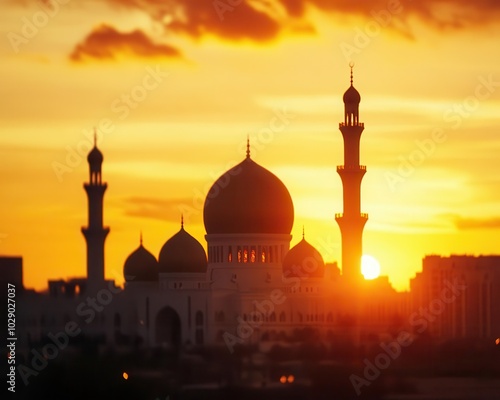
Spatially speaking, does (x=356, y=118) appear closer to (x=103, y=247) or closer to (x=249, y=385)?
(x=103, y=247)

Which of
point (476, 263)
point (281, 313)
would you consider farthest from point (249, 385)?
point (476, 263)

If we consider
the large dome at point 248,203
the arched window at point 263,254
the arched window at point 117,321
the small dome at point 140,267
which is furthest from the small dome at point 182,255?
the arched window at point 117,321

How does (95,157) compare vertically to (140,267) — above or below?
above

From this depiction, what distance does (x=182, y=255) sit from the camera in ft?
269

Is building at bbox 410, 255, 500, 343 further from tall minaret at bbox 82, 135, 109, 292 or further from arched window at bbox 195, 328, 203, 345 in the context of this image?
tall minaret at bbox 82, 135, 109, 292

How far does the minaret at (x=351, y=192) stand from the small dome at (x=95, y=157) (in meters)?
8.71

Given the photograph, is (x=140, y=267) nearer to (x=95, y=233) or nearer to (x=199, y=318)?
(x=199, y=318)

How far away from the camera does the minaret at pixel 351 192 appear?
78.3 m

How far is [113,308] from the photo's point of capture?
78.6 meters

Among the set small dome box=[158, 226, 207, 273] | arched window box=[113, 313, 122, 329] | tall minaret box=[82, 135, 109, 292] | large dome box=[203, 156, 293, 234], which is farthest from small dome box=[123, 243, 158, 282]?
tall minaret box=[82, 135, 109, 292]

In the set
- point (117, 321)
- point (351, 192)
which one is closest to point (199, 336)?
point (117, 321)

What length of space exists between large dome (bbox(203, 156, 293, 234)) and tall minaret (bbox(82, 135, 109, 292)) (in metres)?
7.18

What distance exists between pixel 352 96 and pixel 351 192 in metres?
3.60

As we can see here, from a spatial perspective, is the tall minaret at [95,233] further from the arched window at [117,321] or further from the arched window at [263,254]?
the arched window at [263,254]
